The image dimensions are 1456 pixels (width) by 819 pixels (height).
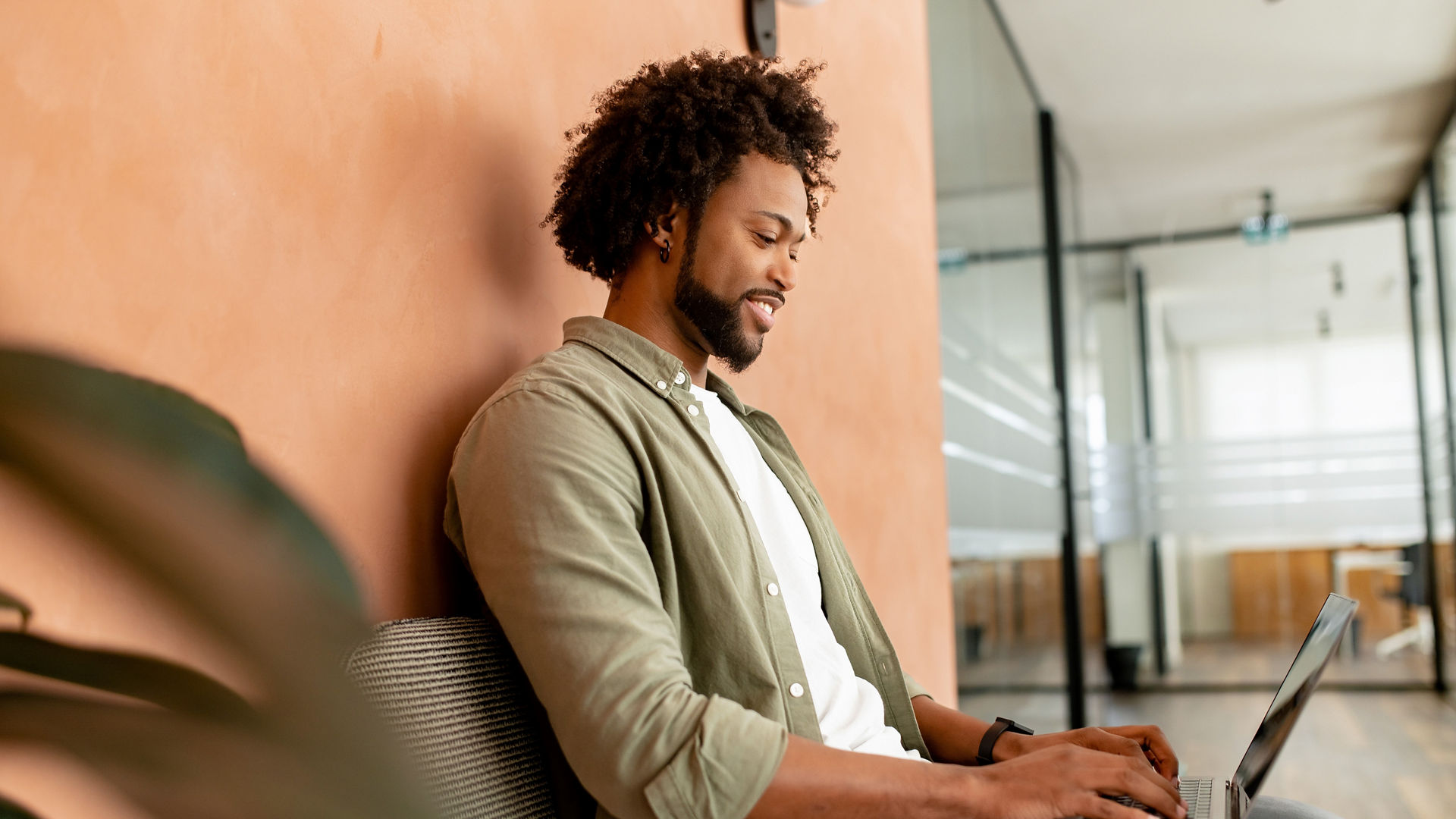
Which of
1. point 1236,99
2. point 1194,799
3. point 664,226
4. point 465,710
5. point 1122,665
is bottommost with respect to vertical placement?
point 1122,665

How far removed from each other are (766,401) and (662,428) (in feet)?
2.65

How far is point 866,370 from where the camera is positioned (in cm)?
249

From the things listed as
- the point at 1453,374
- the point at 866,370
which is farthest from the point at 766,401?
the point at 1453,374

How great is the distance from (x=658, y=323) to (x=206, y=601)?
1152 mm

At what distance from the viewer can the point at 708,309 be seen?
4.33ft

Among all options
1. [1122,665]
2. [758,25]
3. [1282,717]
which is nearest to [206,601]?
[1282,717]

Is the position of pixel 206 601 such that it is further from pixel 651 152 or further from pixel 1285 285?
pixel 1285 285

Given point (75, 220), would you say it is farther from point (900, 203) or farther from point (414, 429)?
point (900, 203)

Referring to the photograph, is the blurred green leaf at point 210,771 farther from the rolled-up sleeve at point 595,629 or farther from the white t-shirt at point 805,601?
the white t-shirt at point 805,601

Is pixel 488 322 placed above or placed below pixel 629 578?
above

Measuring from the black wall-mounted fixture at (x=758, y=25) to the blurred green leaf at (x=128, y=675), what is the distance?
1.93 metres

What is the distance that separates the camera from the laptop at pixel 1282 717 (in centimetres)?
103

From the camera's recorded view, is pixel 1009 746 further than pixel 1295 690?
Yes

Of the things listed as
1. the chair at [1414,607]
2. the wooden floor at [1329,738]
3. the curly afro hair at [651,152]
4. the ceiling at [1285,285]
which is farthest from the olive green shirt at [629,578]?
the ceiling at [1285,285]
